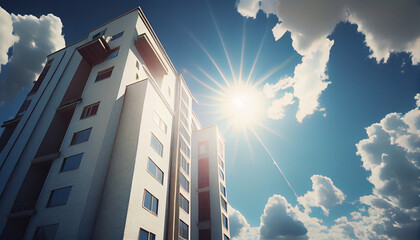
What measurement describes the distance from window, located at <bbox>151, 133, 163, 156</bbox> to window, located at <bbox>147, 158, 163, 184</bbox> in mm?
2013

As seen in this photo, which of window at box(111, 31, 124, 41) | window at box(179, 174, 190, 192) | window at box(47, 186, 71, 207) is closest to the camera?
window at box(47, 186, 71, 207)

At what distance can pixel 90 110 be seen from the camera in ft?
82.0

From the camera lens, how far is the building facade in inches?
719

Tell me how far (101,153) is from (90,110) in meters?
7.37

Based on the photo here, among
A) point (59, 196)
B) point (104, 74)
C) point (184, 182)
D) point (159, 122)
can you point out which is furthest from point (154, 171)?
point (104, 74)

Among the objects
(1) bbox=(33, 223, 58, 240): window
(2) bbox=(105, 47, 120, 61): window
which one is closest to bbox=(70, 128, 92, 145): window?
(1) bbox=(33, 223, 58, 240): window

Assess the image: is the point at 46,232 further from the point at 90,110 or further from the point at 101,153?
the point at 90,110

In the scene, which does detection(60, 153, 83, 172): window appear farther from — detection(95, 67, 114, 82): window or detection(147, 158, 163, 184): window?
detection(95, 67, 114, 82): window

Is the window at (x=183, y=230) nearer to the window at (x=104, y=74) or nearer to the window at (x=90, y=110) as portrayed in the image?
the window at (x=90, y=110)

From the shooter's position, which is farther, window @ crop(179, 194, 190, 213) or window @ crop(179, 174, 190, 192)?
window @ crop(179, 174, 190, 192)

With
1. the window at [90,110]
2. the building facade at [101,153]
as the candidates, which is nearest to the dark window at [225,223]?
the building facade at [101,153]

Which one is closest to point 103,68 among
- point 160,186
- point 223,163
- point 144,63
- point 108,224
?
point 144,63

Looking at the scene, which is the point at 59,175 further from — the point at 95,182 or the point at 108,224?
the point at 108,224

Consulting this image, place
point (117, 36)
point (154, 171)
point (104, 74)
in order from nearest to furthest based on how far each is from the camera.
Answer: point (154, 171) → point (104, 74) → point (117, 36)
